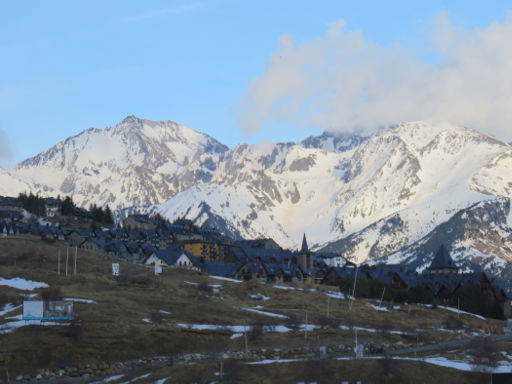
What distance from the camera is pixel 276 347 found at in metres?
101

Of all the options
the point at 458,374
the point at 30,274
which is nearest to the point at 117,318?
the point at 30,274

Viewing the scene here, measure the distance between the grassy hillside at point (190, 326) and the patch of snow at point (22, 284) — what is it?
1.94 metres

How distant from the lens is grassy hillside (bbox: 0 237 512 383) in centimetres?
8219

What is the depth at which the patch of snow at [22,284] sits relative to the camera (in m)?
125

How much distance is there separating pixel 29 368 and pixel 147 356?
13398mm

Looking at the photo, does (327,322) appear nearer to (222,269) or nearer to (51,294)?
(51,294)

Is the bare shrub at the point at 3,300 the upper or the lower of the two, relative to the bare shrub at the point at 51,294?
lower

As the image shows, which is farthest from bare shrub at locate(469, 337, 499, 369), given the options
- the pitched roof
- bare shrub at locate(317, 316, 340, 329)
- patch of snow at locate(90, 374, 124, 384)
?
the pitched roof

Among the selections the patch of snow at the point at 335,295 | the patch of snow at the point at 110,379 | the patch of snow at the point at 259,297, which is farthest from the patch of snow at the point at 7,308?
the patch of snow at the point at 335,295

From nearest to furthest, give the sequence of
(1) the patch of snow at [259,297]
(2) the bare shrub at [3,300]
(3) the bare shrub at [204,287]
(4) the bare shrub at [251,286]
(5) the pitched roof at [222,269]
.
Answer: (2) the bare shrub at [3,300], (3) the bare shrub at [204,287], (1) the patch of snow at [259,297], (4) the bare shrub at [251,286], (5) the pitched roof at [222,269]

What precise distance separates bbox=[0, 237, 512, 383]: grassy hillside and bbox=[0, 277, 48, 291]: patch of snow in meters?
1.94

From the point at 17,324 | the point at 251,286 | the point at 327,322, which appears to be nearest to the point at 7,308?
the point at 17,324

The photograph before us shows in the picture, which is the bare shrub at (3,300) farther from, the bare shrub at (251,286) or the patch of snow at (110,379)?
the bare shrub at (251,286)

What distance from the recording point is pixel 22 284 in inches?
4980
